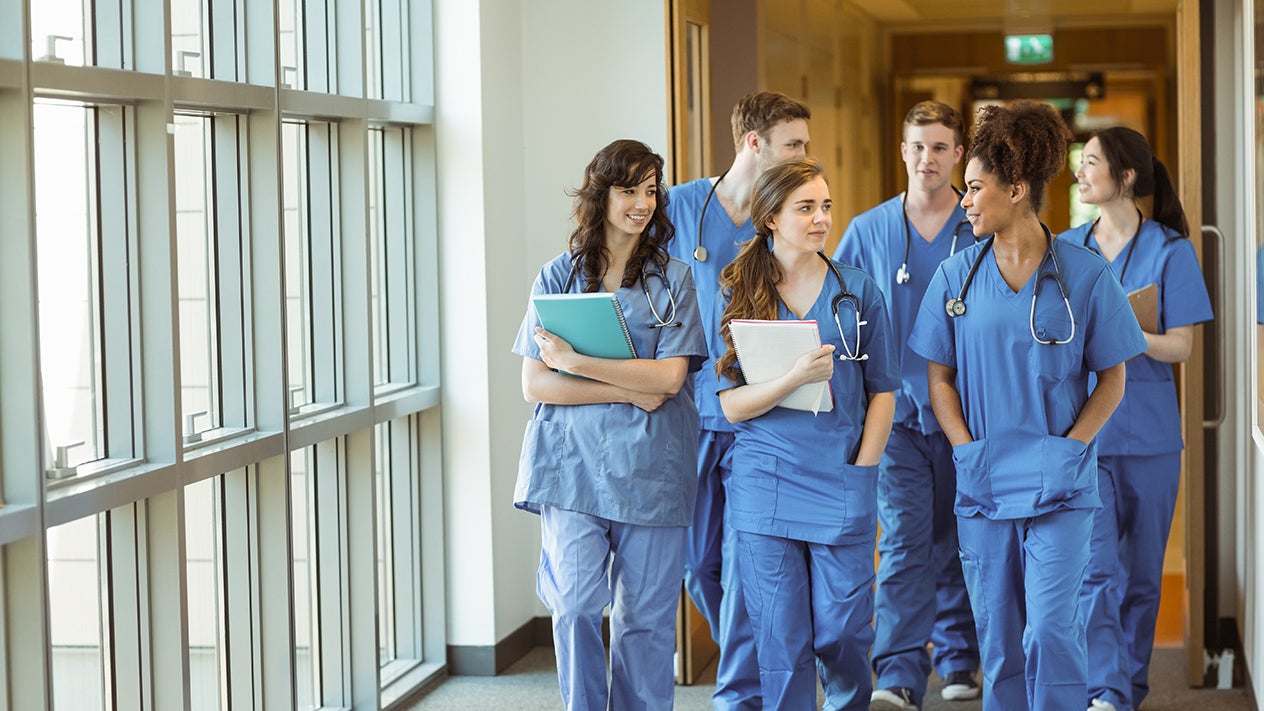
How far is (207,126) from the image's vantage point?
3.16 meters

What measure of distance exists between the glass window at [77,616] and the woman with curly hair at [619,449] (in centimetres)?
88

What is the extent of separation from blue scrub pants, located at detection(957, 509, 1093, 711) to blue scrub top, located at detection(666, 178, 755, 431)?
2.49 ft

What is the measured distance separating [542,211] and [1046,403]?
1.98 m

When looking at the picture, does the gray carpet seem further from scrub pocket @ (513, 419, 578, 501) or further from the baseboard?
scrub pocket @ (513, 419, 578, 501)

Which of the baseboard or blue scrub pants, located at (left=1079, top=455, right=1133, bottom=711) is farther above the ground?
blue scrub pants, located at (left=1079, top=455, right=1133, bottom=711)

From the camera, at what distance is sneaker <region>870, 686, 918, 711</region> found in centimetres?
381

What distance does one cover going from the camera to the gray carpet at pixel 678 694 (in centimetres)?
391

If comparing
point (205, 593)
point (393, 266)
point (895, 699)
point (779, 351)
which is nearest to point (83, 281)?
point (205, 593)

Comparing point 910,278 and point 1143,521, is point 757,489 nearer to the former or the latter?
point 910,278

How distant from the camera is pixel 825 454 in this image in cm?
306

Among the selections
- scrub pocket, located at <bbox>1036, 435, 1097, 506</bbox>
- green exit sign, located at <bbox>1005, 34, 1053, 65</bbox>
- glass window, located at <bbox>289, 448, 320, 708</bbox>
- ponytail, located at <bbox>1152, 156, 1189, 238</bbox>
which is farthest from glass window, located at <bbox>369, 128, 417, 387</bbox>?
green exit sign, located at <bbox>1005, 34, 1053, 65</bbox>

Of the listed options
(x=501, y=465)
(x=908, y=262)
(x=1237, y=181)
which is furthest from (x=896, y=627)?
(x=1237, y=181)

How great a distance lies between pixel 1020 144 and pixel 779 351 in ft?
2.25

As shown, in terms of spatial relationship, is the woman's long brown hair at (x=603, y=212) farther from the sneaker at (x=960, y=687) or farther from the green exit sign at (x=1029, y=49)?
the green exit sign at (x=1029, y=49)
